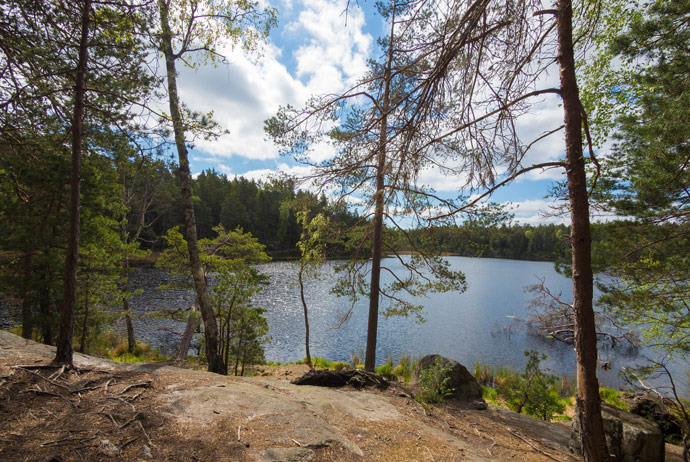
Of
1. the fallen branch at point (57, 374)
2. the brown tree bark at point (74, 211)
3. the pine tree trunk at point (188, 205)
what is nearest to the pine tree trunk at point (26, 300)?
the pine tree trunk at point (188, 205)

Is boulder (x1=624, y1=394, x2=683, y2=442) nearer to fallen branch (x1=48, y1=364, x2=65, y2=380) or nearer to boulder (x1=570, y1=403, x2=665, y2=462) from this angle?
boulder (x1=570, y1=403, x2=665, y2=462)

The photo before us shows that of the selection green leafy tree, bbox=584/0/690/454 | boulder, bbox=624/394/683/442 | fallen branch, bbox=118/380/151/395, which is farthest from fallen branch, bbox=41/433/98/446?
boulder, bbox=624/394/683/442

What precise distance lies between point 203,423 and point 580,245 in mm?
4198

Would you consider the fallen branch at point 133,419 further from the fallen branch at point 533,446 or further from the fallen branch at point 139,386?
the fallen branch at point 533,446

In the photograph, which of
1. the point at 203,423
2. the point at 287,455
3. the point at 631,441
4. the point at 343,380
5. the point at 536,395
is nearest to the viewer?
the point at 287,455

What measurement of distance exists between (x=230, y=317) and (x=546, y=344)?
18786 millimetres

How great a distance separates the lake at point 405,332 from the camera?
1511 centimetres

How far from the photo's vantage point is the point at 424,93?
2.50 meters

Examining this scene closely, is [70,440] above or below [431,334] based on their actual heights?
above

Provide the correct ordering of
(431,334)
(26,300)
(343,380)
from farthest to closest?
1. (431,334)
2. (26,300)
3. (343,380)

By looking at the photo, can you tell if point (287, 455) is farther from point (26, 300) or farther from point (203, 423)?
point (26, 300)

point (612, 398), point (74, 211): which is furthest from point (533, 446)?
point (74, 211)

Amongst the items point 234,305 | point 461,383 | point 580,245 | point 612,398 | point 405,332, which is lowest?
point 405,332

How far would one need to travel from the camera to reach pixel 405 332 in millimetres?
18781
